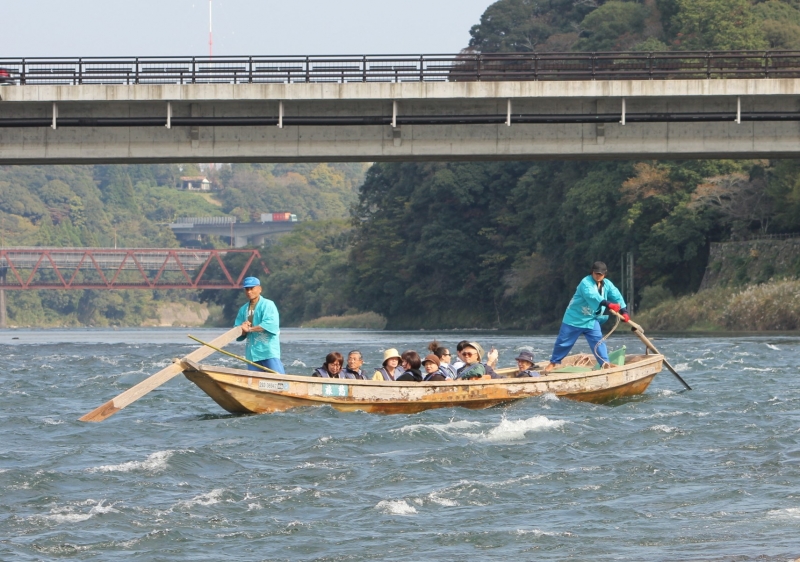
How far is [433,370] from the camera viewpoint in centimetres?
2086

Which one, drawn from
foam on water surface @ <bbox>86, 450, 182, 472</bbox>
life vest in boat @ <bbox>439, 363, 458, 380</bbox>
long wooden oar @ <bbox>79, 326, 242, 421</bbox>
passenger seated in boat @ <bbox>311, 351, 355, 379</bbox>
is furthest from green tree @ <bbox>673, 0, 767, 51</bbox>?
foam on water surface @ <bbox>86, 450, 182, 472</bbox>

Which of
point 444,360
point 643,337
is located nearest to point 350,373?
point 444,360

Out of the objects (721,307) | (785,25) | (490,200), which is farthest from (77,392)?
(490,200)

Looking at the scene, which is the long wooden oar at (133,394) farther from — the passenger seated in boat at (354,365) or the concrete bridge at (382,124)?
the concrete bridge at (382,124)

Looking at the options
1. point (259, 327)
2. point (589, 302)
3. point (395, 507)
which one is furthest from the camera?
point (589, 302)

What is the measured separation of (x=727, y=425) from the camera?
744 inches

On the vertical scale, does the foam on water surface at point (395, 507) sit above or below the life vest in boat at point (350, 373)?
above

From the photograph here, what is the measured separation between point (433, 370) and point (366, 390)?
1425 mm

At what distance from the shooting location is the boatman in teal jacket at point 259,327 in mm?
19438

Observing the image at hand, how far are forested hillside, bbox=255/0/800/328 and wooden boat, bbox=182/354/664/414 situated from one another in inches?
1499

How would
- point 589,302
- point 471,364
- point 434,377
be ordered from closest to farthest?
1. point 434,377
2. point 471,364
3. point 589,302

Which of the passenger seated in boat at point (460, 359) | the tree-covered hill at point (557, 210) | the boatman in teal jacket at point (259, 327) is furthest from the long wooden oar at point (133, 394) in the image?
the tree-covered hill at point (557, 210)

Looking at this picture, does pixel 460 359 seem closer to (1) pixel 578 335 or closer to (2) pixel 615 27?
(1) pixel 578 335

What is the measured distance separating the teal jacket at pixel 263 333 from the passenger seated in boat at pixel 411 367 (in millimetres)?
1999
